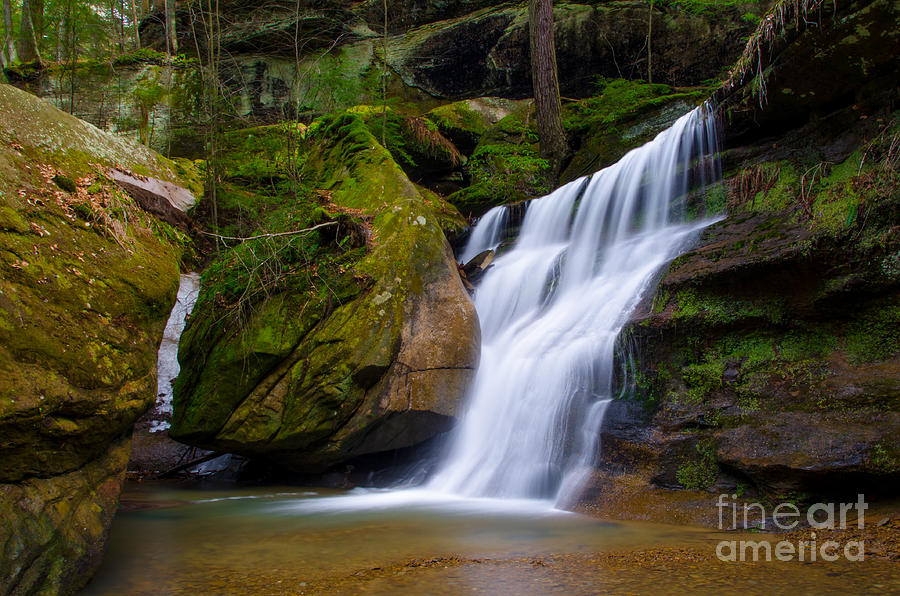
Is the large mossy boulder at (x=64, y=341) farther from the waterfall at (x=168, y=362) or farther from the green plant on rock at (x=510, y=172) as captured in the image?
the green plant on rock at (x=510, y=172)

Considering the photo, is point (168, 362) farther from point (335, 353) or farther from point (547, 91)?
point (547, 91)

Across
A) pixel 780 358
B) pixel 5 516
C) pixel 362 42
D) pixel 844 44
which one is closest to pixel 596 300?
pixel 780 358

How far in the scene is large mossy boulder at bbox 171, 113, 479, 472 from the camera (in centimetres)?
546

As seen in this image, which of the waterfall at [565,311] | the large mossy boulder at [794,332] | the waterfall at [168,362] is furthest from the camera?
the waterfall at [168,362]

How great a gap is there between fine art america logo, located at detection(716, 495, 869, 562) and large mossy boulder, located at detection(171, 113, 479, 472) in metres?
2.89

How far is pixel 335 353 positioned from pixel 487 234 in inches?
192

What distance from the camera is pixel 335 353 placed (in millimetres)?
5531

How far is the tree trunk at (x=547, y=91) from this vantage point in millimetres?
11180

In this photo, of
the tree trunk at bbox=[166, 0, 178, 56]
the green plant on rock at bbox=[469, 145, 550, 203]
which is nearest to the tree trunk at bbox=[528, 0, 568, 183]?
the green plant on rock at bbox=[469, 145, 550, 203]

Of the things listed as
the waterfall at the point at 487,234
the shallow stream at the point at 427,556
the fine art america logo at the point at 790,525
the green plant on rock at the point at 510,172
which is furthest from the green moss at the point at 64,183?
the green plant on rock at the point at 510,172

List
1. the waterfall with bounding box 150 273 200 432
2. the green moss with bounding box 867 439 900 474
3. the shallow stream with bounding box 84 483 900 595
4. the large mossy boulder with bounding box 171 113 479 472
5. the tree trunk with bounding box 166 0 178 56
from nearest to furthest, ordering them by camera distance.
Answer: the shallow stream with bounding box 84 483 900 595 < the green moss with bounding box 867 439 900 474 < the large mossy boulder with bounding box 171 113 479 472 < the waterfall with bounding box 150 273 200 432 < the tree trunk with bounding box 166 0 178 56

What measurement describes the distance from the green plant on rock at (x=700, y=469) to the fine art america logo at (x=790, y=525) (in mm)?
183

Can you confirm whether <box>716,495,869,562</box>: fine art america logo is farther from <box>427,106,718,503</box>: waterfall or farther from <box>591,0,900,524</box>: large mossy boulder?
<box>427,106,718,503</box>: waterfall

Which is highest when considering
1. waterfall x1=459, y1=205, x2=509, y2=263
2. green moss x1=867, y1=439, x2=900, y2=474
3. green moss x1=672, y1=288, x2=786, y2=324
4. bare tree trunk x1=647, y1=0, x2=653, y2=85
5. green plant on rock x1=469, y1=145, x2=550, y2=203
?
bare tree trunk x1=647, y1=0, x2=653, y2=85
